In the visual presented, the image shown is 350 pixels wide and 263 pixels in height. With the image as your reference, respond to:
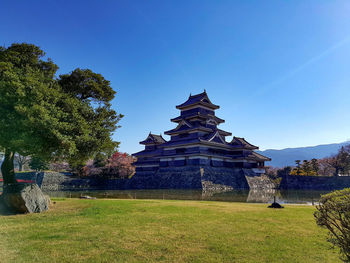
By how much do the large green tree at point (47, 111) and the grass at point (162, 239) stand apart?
3633 millimetres

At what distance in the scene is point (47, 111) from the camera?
10.3 meters

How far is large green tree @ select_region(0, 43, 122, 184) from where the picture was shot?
10320 millimetres

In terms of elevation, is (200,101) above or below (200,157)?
above

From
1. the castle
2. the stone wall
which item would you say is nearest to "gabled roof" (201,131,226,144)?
the castle

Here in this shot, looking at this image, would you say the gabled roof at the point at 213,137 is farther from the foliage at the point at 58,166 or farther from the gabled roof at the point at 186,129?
the foliage at the point at 58,166

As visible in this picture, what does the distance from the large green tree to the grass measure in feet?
11.9

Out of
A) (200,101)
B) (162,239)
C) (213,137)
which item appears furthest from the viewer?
(200,101)

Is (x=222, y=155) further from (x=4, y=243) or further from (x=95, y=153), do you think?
(x=4, y=243)

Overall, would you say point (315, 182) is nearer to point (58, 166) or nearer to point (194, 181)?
point (194, 181)

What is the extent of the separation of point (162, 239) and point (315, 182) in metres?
38.6

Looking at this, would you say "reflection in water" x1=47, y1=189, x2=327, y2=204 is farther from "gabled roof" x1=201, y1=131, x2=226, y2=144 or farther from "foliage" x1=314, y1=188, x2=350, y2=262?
"foliage" x1=314, y1=188, x2=350, y2=262

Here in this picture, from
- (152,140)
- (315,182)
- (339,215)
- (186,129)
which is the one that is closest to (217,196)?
(186,129)

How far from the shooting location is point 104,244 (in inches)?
215

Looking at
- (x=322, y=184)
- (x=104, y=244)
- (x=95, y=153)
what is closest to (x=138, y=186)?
(x=95, y=153)
